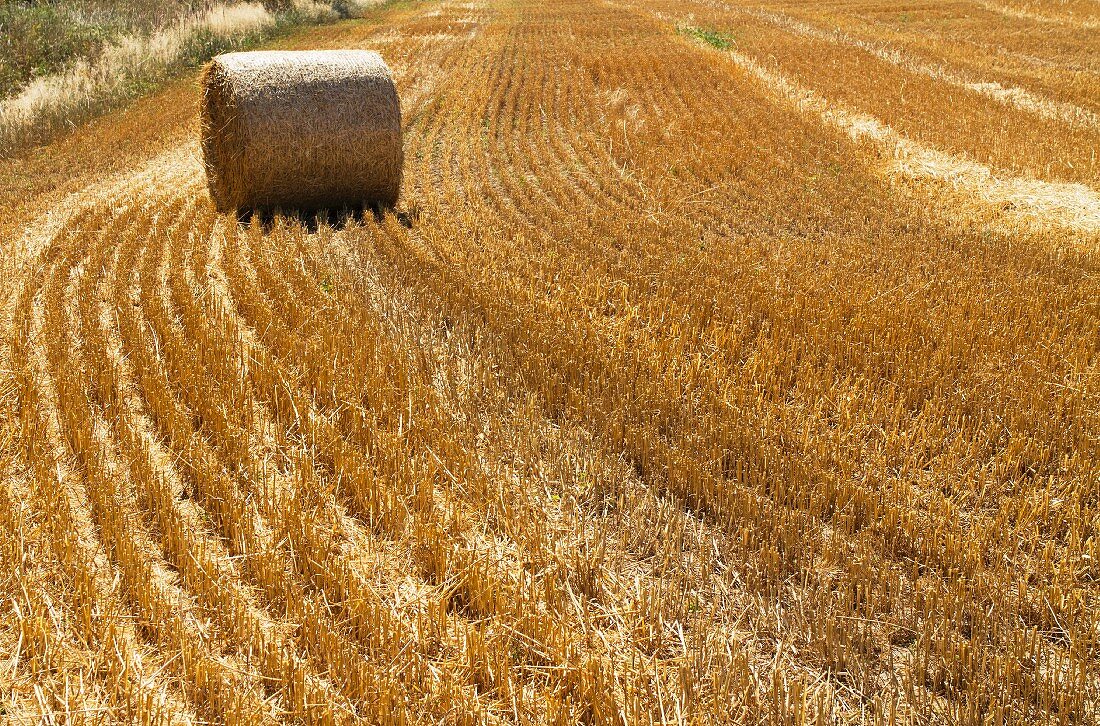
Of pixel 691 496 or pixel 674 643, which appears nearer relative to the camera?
pixel 674 643

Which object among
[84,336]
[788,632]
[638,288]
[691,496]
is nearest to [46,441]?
[84,336]

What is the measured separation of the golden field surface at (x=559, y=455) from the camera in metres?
2.99

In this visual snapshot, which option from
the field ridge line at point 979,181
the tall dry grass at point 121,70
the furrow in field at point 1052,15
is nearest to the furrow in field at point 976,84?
the field ridge line at point 979,181

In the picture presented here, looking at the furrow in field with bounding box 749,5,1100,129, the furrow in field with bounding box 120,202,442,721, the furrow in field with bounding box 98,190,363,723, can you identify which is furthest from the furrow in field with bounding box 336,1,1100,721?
the furrow in field with bounding box 749,5,1100,129

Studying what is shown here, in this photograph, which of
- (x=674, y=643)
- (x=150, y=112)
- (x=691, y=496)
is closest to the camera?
(x=674, y=643)

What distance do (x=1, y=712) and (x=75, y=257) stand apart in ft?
19.7

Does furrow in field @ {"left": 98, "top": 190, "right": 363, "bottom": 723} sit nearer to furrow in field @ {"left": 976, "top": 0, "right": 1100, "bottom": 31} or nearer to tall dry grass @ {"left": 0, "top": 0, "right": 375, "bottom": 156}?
tall dry grass @ {"left": 0, "top": 0, "right": 375, "bottom": 156}

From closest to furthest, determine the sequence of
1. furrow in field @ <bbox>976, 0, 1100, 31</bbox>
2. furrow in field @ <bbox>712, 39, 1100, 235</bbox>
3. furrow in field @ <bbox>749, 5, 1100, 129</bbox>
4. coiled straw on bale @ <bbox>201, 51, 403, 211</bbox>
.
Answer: coiled straw on bale @ <bbox>201, 51, 403, 211</bbox> → furrow in field @ <bbox>712, 39, 1100, 235</bbox> → furrow in field @ <bbox>749, 5, 1100, 129</bbox> → furrow in field @ <bbox>976, 0, 1100, 31</bbox>

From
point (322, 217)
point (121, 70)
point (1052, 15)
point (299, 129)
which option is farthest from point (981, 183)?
point (1052, 15)

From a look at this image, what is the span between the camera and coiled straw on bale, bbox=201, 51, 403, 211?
8828 millimetres

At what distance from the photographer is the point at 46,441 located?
4520 mm

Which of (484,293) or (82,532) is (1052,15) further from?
(82,532)

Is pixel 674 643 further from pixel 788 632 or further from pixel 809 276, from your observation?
pixel 809 276

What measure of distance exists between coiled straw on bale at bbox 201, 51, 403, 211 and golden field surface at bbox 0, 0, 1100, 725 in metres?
0.66
